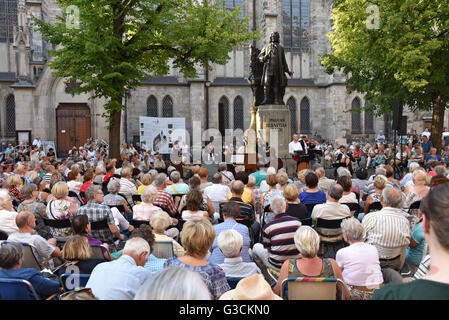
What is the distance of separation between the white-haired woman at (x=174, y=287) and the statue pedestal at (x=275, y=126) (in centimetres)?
1210

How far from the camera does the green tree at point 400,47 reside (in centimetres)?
1303

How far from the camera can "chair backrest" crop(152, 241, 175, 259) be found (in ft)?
14.3

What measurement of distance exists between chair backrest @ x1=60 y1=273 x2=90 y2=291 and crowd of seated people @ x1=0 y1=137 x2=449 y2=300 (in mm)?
65

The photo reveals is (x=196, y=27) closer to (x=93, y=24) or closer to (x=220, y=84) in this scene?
(x=93, y=24)

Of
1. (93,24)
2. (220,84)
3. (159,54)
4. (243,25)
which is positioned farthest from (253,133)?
(220,84)

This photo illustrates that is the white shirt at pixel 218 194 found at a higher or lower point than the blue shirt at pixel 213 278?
higher

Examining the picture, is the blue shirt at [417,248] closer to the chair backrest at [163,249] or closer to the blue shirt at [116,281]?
the chair backrest at [163,249]

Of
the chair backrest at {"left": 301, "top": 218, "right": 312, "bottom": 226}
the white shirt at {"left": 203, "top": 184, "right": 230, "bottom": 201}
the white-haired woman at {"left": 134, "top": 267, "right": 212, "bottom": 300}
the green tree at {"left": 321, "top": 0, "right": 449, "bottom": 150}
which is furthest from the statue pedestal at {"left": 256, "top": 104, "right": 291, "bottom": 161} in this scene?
the white-haired woman at {"left": 134, "top": 267, "right": 212, "bottom": 300}

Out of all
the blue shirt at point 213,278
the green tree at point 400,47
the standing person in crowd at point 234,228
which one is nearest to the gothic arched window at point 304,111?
the green tree at point 400,47

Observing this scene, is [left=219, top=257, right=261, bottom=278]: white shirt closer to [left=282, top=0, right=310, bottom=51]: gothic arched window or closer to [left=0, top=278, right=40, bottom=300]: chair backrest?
[left=0, top=278, right=40, bottom=300]: chair backrest

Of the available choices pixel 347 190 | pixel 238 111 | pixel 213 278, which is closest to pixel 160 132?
pixel 238 111

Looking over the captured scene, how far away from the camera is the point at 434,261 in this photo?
1764 mm

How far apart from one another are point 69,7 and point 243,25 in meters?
6.75

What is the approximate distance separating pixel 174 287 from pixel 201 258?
1610mm
